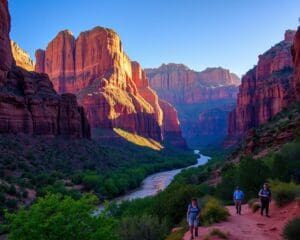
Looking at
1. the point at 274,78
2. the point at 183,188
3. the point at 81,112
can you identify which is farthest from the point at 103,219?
the point at 274,78

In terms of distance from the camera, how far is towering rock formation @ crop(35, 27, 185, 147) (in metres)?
128

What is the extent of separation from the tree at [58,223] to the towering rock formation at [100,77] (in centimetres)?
10933

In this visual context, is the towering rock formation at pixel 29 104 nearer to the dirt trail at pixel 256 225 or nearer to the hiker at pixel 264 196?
the dirt trail at pixel 256 225

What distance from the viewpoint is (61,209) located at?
15.0 meters

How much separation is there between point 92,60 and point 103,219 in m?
137

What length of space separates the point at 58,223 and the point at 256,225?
9430 mm

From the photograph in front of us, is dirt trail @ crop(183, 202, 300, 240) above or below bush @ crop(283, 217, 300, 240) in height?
below

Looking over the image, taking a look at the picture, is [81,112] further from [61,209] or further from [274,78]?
[61,209]

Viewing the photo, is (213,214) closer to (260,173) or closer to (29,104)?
(260,173)

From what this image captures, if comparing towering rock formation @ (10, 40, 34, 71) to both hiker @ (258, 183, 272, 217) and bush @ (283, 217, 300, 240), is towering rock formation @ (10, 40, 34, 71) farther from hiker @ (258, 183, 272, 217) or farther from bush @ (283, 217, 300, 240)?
bush @ (283, 217, 300, 240)

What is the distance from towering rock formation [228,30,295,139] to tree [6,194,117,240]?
294ft

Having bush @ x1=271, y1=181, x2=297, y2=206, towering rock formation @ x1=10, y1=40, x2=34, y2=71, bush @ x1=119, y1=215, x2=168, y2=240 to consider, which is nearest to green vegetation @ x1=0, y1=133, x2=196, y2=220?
bush @ x1=119, y1=215, x2=168, y2=240

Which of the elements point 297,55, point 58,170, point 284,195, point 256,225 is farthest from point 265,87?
point 256,225

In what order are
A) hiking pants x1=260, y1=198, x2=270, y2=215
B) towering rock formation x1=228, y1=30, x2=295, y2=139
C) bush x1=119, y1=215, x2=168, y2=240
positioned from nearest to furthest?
1. bush x1=119, y1=215, x2=168, y2=240
2. hiking pants x1=260, y1=198, x2=270, y2=215
3. towering rock formation x1=228, y1=30, x2=295, y2=139
